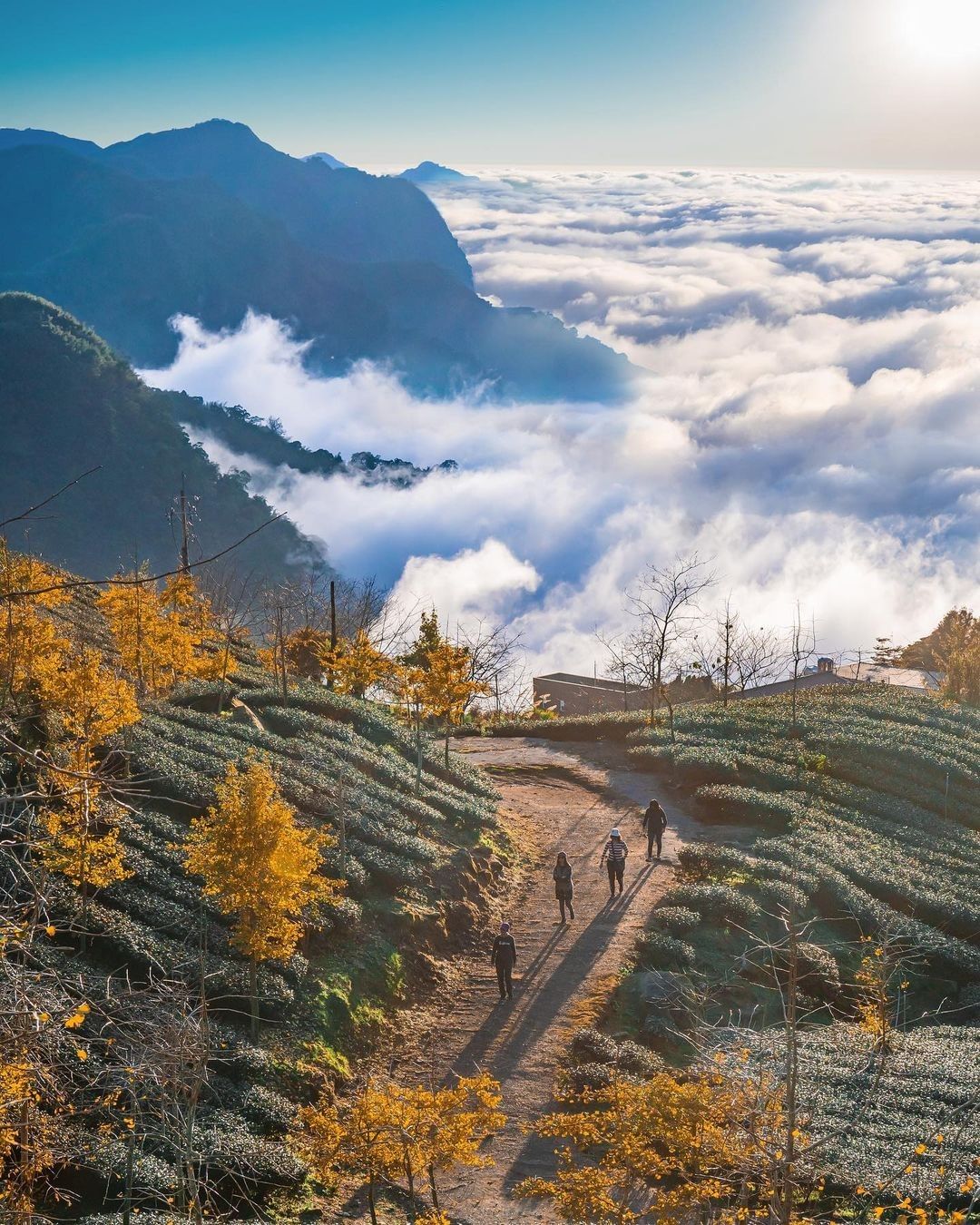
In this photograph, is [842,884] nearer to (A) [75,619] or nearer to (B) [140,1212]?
(B) [140,1212]

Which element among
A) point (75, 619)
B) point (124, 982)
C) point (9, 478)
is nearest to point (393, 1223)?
point (124, 982)

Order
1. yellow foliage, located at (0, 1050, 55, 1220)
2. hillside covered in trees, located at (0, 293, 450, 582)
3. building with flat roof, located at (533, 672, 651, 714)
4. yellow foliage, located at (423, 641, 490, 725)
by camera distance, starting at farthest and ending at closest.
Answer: hillside covered in trees, located at (0, 293, 450, 582)
building with flat roof, located at (533, 672, 651, 714)
yellow foliage, located at (423, 641, 490, 725)
yellow foliage, located at (0, 1050, 55, 1220)

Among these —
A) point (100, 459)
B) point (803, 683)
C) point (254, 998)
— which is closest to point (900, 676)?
point (803, 683)

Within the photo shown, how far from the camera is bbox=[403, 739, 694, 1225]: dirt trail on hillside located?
15.9m

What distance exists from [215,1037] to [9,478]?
4675 inches

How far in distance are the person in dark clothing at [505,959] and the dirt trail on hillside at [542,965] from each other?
24 cm

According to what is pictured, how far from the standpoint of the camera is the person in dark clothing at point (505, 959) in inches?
826

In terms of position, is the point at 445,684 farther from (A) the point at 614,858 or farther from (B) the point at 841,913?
(B) the point at 841,913

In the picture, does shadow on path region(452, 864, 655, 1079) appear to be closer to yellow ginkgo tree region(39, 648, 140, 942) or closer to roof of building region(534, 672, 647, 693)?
yellow ginkgo tree region(39, 648, 140, 942)

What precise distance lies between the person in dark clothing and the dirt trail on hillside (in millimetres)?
239

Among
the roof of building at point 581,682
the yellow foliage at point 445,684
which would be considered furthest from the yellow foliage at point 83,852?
the roof of building at point 581,682

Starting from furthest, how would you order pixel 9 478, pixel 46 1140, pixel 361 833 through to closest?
pixel 9 478, pixel 361 833, pixel 46 1140

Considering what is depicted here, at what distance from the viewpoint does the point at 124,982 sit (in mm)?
17250

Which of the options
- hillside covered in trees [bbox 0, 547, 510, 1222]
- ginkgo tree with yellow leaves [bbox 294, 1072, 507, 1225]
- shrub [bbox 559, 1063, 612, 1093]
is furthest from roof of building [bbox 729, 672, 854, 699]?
ginkgo tree with yellow leaves [bbox 294, 1072, 507, 1225]
